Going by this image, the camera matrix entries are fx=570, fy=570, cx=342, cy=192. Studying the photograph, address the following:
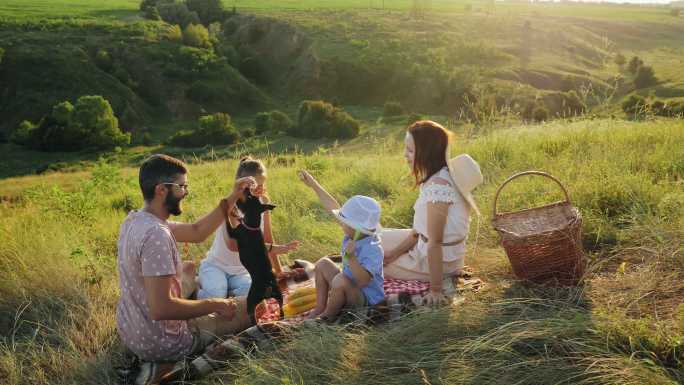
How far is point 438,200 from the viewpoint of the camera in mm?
3982

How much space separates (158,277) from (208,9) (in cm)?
8948

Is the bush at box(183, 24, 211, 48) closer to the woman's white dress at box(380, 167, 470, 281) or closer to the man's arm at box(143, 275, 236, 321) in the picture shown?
the woman's white dress at box(380, 167, 470, 281)

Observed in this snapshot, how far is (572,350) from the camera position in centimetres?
289

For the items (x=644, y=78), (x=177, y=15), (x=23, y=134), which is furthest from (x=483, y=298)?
(x=177, y=15)

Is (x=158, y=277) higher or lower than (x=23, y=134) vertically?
higher

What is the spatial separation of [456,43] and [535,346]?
63085 mm

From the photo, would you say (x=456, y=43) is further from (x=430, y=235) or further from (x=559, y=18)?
(x=430, y=235)

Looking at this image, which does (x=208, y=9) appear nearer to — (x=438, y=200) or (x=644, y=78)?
(x=644, y=78)

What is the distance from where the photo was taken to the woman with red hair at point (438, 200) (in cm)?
394

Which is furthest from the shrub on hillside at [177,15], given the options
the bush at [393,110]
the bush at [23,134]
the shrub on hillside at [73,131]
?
the bush at [393,110]

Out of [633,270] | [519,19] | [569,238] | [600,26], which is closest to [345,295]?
[569,238]

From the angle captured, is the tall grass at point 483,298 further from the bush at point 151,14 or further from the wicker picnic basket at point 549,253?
the bush at point 151,14

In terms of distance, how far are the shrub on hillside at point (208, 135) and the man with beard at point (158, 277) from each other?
130ft

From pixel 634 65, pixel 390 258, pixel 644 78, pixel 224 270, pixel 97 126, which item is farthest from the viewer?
pixel 634 65
